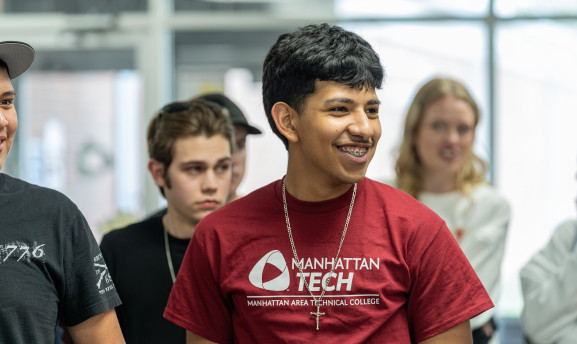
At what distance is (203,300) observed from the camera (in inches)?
74.3

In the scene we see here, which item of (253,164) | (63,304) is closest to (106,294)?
(63,304)

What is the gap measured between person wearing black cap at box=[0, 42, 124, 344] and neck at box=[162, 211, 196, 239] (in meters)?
0.75

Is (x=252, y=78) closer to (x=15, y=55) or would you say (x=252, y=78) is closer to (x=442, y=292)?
(x=15, y=55)

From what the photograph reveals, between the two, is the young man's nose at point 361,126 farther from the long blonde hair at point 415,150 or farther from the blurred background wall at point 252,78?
the blurred background wall at point 252,78

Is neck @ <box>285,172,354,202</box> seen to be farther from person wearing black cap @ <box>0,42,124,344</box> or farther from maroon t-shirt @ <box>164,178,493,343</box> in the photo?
person wearing black cap @ <box>0,42,124,344</box>

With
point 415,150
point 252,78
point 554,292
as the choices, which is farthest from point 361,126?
point 252,78

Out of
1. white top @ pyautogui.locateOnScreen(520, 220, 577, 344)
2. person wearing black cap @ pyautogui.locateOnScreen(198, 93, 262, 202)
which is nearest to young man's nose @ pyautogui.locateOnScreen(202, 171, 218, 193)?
person wearing black cap @ pyautogui.locateOnScreen(198, 93, 262, 202)

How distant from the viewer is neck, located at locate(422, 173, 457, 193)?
3443 mm

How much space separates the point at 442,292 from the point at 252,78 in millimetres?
4862

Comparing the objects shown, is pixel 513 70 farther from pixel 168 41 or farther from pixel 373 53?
pixel 373 53

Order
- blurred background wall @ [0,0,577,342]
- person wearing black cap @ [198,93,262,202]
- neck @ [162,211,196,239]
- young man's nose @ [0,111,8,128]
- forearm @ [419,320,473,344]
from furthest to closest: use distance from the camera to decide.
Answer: blurred background wall @ [0,0,577,342] → person wearing black cap @ [198,93,262,202] → neck @ [162,211,196,239] → young man's nose @ [0,111,8,128] → forearm @ [419,320,473,344]

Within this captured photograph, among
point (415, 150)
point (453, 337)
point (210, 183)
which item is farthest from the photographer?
point (415, 150)

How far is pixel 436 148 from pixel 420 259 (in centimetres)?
173

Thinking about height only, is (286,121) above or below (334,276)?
above
